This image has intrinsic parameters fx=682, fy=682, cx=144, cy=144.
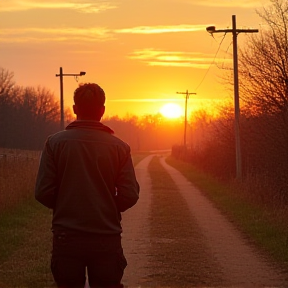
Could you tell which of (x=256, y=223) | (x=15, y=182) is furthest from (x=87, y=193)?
(x=15, y=182)

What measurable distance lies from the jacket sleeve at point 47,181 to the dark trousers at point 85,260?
10.0 inches

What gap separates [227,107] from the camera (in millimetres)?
32312

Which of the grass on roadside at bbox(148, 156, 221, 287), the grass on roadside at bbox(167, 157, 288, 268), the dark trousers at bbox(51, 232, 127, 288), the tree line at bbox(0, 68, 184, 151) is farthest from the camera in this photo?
the tree line at bbox(0, 68, 184, 151)

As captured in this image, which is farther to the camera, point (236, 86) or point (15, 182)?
point (236, 86)

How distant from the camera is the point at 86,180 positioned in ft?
14.7

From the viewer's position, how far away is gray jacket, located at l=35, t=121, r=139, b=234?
4.46m

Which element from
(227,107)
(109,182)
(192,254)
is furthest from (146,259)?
(227,107)

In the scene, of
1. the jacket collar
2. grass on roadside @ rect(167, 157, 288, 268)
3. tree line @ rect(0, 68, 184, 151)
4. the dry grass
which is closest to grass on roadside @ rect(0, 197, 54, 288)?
the dry grass

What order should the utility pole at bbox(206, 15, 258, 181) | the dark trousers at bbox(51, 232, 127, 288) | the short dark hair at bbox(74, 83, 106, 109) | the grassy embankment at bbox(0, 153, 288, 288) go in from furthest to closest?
the utility pole at bbox(206, 15, 258, 181)
the grassy embankment at bbox(0, 153, 288, 288)
the short dark hair at bbox(74, 83, 106, 109)
the dark trousers at bbox(51, 232, 127, 288)

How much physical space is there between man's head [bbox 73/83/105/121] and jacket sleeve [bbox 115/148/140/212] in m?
0.38

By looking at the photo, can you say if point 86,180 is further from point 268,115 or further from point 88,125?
point 268,115

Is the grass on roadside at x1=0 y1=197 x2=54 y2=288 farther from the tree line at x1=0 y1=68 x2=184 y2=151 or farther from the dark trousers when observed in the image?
the tree line at x1=0 y1=68 x2=184 y2=151

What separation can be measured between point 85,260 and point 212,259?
6.44 m

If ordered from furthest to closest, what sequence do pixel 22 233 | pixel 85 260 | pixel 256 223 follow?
pixel 256 223 → pixel 22 233 → pixel 85 260
